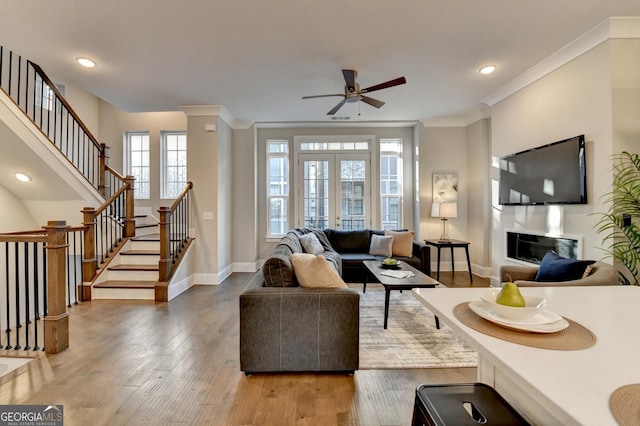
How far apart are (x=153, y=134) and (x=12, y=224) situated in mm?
2841

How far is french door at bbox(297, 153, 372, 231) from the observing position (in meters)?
6.00

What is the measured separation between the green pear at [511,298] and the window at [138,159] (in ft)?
23.0

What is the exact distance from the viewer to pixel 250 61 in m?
3.39

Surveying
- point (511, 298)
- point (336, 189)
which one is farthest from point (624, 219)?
point (336, 189)

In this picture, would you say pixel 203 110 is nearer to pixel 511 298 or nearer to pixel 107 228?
pixel 107 228

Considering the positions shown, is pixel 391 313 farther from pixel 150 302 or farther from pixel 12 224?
pixel 12 224

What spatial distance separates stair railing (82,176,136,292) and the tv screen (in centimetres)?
565

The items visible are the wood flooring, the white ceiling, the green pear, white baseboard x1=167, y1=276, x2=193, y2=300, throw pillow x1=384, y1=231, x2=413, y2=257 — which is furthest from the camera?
throw pillow x1=384, y1=231, x2=413, y2=257

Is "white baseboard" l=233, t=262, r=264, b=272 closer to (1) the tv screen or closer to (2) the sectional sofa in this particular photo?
(2) the sectional sofa

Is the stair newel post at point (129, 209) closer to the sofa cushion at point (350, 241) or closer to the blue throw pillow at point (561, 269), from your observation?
the sofa cushion at point (350, 241)

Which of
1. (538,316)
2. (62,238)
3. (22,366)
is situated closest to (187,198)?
(62,238)

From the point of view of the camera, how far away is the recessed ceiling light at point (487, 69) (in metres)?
3.54

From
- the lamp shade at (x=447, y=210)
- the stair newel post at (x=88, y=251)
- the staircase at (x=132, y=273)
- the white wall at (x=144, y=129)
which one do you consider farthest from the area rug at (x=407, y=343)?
the white wall at (x=144, y=129)

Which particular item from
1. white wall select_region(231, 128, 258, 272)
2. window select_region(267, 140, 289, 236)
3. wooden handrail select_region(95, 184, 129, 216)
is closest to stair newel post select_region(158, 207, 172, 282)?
wooden handrail select_region(95, 184, 129, 216)
